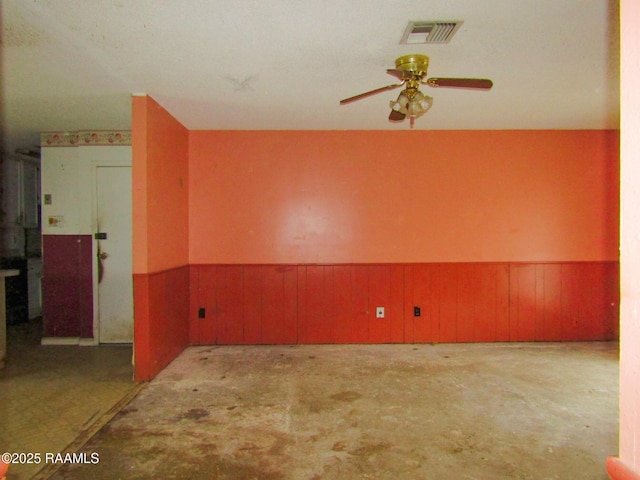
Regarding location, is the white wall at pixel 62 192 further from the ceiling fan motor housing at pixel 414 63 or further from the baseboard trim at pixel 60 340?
the ceiling fan motor housing at pixel 414 63

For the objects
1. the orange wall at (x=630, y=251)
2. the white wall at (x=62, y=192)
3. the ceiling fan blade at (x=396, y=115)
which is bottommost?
the orange wall at (x=630, y=251)

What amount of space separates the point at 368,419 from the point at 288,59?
8.56 ft

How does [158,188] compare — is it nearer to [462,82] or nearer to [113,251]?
[113,251]

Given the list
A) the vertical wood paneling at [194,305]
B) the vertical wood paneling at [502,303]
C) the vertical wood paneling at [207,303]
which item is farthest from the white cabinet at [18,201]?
the vertical wood paneling at [502,303]

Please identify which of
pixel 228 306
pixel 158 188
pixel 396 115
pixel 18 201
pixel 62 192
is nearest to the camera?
pixel 396 115

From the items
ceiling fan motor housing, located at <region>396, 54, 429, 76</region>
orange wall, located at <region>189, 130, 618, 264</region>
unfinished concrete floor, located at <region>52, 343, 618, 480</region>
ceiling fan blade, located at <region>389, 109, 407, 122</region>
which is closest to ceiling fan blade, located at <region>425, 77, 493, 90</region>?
ceiling fan motor housing, located at <region>396, 54, 429, 76</region>

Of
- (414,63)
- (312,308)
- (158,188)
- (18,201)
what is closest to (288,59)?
(414,63)

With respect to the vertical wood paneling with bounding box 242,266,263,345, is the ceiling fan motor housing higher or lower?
higher

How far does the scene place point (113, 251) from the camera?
14.3ft

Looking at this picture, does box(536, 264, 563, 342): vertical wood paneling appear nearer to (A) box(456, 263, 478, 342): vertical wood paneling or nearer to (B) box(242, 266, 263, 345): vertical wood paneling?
(A) box(456, 263, 478, 342): vertical wood paneling

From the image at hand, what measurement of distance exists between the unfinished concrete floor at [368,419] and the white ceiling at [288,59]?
2.52m

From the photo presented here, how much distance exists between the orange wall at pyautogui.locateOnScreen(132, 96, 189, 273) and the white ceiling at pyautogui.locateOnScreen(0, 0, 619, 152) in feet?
0.74

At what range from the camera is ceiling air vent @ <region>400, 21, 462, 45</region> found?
2.26 m

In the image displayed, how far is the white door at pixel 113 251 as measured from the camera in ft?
14.2
